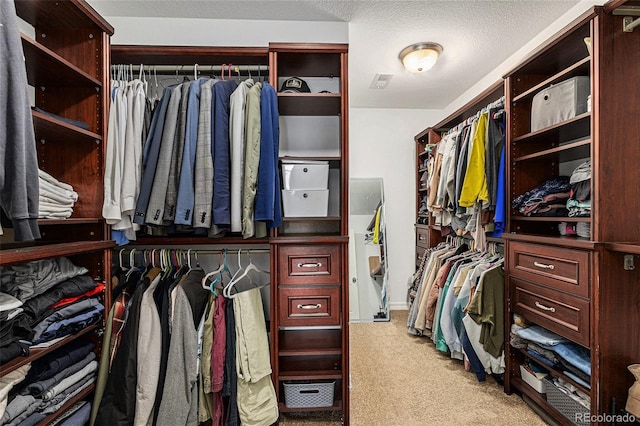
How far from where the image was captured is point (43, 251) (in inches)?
48.1

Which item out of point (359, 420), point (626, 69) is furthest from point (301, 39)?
point (359, 420)

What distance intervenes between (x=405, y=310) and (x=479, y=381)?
1.54 m

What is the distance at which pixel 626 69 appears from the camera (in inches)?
59.9

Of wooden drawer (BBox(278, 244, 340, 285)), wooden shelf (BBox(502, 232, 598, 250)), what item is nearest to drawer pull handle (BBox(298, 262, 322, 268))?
wooden drawer (BBox(278, 244, 340, 285))

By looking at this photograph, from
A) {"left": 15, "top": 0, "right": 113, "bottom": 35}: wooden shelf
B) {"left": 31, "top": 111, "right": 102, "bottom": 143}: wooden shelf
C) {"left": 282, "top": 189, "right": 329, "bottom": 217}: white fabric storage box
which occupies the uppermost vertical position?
{"left": 15, "top": 0, "right": 113, "bottom": 35}: wooden shelf

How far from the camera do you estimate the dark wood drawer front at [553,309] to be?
5.16 ft

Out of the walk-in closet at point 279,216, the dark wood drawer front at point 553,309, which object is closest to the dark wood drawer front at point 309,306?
the walk-in closet at point 279,216

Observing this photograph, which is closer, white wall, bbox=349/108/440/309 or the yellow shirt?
the yellow shirt

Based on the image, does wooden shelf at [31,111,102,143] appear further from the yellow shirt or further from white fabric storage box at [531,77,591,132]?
white fabric storage box at [531,77,591,132]

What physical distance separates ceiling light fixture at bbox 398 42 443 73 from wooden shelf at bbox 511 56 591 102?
668 mm

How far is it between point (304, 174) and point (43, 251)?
121 centimetres

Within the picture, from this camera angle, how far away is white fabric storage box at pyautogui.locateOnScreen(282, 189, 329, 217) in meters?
1.88

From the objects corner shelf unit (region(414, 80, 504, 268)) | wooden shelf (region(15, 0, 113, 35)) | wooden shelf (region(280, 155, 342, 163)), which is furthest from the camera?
corner shelf unit (region(414, 80, 504, 268))

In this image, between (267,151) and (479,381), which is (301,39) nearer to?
(267,151)
